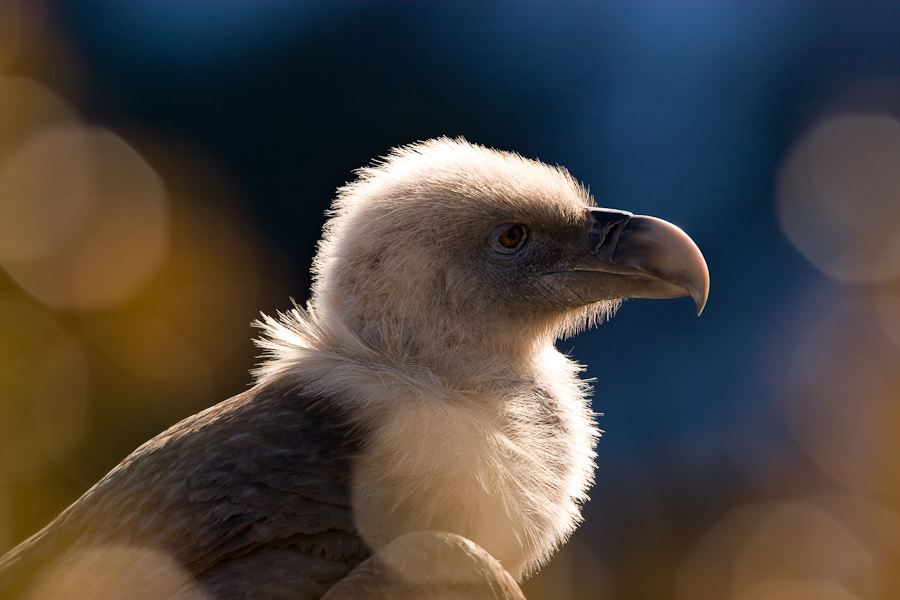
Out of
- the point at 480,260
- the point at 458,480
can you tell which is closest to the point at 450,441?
the point at 458,480

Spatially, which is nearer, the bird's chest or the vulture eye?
the bird's chest

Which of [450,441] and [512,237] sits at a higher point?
[512,237]

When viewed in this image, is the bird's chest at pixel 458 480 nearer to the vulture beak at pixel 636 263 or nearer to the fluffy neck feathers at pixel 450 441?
the fluffy neck feathers at pixel 450 441

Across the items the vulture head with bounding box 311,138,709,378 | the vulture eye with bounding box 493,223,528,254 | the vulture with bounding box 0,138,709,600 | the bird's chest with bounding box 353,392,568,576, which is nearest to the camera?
the vulture with bounding box 0,138,709,600

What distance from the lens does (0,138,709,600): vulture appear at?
6.50ft

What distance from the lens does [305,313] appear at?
2779 millimetres

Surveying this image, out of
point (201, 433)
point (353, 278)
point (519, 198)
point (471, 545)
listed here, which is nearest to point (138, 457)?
point (201, 433)

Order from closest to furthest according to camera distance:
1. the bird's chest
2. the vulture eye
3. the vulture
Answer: the vulture → the bird's chest → the vulture eye

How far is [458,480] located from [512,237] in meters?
1.08

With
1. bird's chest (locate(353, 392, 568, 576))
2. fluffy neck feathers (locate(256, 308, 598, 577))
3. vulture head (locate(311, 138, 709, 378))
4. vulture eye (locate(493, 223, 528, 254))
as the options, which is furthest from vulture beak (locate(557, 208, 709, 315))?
bird's chest (locate(353, 392, 568, 576))

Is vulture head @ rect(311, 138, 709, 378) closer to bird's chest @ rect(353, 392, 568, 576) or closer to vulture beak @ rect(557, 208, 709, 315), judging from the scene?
vulture beak @ rect(557, 208, 709, 315)

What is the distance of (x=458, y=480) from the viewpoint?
220 centimetres

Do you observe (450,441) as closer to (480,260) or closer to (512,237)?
(480,260)

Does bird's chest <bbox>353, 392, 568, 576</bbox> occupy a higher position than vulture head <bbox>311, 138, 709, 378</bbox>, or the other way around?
vulture head <bbox>311, 138, 709, 378</bbox>
